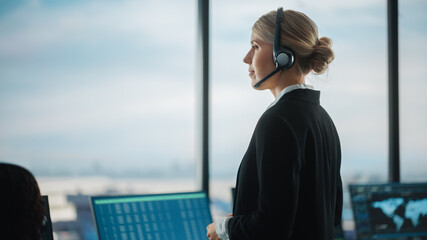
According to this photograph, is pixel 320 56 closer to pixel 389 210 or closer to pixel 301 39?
pixel 301 39

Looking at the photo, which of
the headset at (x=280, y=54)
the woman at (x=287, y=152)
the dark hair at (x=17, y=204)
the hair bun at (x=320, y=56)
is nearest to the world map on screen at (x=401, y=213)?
the woman at (x=287, y=152)

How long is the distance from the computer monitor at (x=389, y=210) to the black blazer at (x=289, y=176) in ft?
4.26

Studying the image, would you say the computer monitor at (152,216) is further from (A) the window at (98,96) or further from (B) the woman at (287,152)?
(B) the woman at (287,152)

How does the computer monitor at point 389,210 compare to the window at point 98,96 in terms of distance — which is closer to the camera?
the window at point 98,96

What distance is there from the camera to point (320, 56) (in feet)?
4.61

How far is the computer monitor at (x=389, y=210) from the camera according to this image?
260 cm

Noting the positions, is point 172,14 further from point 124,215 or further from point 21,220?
point 21,220

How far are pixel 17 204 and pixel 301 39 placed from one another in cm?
87

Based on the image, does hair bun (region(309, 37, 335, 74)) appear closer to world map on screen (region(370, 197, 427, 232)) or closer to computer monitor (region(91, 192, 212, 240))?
computer monitor (region(91, 192, 212, 240))

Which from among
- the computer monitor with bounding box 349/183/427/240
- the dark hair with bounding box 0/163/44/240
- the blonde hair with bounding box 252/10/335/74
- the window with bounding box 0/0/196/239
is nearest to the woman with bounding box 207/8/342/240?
the blonde hair with bounding box 252/10/335/74

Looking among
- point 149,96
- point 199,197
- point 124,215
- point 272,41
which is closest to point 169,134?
point 149,96

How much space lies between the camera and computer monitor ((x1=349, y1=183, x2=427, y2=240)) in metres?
2.60

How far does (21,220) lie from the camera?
3.27ft

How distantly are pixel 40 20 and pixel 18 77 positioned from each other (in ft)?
0.94
